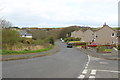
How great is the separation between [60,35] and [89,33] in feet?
114

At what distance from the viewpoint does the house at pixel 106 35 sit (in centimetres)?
4393

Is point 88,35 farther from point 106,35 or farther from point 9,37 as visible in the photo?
point 9,37

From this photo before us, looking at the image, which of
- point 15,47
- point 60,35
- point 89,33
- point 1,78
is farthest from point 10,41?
point 60,35

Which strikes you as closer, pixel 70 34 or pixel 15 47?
pixel 15 47

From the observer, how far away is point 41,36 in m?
40.9

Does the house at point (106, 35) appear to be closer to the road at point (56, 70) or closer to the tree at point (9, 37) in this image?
the tree at point (9, 37)

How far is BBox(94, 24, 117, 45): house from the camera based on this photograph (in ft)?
144

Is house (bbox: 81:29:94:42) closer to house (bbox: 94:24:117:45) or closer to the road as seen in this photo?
house (bbox: 94:24:117:45)

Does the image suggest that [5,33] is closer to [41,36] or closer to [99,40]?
[41,36]

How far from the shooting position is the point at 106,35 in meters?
44.2

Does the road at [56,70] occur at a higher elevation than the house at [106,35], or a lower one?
lower

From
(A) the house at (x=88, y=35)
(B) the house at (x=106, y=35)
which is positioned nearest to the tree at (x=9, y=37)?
(B) the house at (x=106, y=35)

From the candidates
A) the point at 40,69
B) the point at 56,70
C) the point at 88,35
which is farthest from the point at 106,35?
the point at 40,69

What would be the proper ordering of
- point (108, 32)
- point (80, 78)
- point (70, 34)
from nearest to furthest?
point (80, 78) → point (108, 32) → point (70, 34)
